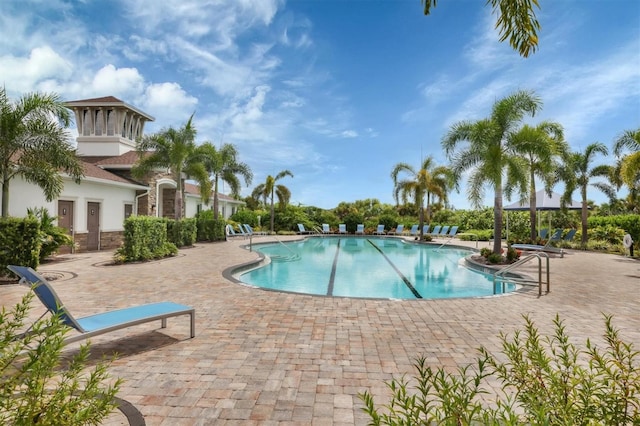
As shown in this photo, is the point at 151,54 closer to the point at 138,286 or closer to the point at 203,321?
the point at 138,286

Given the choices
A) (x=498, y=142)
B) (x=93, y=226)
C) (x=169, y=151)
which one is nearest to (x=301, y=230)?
(x=169, y=151)

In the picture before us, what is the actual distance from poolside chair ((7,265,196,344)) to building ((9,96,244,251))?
9943 mm

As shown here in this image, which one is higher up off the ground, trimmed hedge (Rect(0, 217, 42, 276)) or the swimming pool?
trimmed hedge (Rect(0, 217, 42, 276))

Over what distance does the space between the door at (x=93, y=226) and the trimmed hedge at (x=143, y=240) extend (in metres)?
5.15

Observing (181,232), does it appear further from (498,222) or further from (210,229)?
(498,222)

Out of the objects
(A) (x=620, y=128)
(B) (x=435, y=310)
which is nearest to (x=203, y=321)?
(B) (x=435, y=310)

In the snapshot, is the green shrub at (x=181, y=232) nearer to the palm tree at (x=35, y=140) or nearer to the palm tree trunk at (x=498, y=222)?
the palm tree at (x=35, y=140)

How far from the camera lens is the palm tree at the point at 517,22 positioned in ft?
14.0

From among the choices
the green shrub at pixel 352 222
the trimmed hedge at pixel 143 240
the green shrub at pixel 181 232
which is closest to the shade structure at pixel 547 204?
the green shrub at pixel 352 222

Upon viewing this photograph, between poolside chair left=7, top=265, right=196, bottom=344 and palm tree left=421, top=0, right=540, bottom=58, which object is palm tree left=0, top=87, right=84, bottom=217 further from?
palm tree left=421, top=0, right=540, bottom=58

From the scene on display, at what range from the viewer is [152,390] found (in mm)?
3465

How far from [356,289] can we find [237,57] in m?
12.6

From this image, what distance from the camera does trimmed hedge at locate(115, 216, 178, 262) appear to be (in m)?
12.5

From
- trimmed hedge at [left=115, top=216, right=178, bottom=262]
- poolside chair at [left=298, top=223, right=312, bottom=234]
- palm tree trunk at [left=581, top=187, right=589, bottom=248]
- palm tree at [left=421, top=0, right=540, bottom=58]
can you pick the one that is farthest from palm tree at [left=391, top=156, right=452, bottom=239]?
palm tree at [left=421, top=0, right=540, bottom=58]
